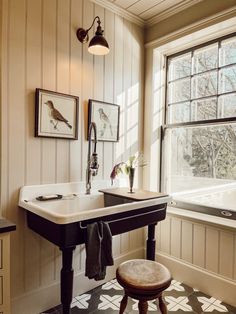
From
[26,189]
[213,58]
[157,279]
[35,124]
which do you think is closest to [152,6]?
[213,58]

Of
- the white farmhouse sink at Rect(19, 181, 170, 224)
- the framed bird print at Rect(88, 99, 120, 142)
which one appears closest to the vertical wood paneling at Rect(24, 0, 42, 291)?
the white farmhouse sink at Rect(19, 181, 170, 224)

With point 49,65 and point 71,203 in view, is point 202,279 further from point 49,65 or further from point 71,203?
point 49,65

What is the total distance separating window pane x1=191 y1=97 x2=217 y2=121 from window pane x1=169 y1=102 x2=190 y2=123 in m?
0.07

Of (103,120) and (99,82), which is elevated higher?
(99,82)

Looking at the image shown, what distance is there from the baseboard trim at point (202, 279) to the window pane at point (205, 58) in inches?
73.7

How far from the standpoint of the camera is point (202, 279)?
2.20 metres

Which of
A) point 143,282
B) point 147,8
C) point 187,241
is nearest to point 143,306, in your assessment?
point 143,282

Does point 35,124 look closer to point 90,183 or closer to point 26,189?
point 26,189

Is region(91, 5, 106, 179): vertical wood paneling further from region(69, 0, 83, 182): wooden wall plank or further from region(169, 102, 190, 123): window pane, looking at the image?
region(169, 102, 190, 123): window pane

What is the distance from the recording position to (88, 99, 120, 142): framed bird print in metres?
2.24

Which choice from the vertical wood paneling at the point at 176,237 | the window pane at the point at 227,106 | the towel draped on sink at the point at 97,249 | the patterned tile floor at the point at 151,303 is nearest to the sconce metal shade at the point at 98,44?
the window pane at the point at 227,106

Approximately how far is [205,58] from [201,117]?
0.57 m

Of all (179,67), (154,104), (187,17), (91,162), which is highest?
(187,17)

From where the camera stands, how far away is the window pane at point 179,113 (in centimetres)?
255
